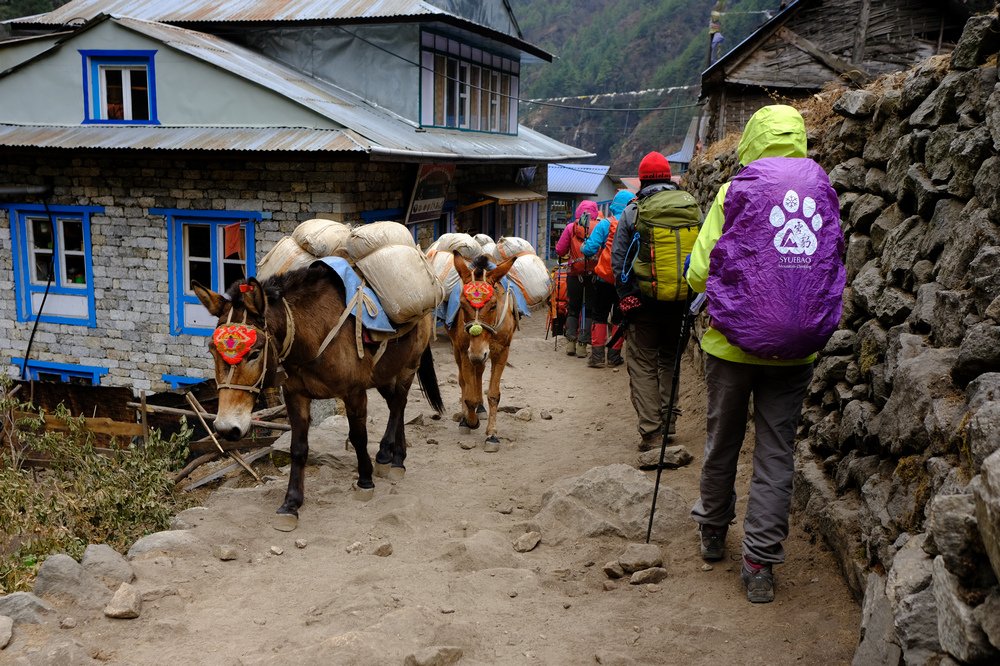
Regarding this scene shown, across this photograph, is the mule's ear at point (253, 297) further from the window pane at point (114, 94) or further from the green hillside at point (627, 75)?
the green hillside at point (627, 75)

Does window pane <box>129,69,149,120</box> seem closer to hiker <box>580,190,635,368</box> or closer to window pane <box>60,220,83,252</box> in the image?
window pane <box>60,220,83,252</box>

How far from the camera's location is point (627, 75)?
62125mm

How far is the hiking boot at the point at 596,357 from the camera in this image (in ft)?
38.8

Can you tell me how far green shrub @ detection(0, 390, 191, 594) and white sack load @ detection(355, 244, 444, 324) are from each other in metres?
2.24

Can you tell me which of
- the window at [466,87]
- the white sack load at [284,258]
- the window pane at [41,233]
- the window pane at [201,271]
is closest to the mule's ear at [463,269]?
the white sack load at [284,258]

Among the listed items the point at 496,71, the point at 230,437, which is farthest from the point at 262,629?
the point at 496,71

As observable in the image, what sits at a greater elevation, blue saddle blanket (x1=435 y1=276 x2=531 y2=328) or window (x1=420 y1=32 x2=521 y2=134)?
window (x1=420 y1=32 x2=521 y2=134)

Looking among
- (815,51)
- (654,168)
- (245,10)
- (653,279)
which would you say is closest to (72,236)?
(245,10)

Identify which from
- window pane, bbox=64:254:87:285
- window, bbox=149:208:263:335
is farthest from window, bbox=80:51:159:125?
window pane, bbox=64:254:87:285

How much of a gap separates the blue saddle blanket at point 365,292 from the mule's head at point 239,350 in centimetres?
93

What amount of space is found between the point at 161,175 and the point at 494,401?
24.1 ft

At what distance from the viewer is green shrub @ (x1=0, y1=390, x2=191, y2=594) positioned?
561cm

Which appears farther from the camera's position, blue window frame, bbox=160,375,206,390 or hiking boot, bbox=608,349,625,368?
blue window frame, bbox=160,375,206,390

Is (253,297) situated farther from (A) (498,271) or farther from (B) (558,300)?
(B) (558,300)
